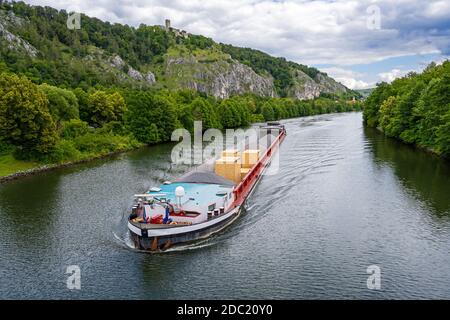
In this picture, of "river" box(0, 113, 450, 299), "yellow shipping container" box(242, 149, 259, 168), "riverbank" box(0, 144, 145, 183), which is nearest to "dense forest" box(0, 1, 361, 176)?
"riverbank" box(0, 144, 145, 183)

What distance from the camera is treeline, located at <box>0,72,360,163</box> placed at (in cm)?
5809

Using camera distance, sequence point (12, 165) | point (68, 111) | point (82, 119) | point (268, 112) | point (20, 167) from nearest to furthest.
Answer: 1. point (20, 167)
2. point (12, 165)
3. point (68, 111)
4. point (82, 119)
5. point (268, 112)

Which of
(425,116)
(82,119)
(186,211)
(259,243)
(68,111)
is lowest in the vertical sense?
(259,243)

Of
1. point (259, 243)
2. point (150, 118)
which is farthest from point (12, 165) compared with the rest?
point (259, 243)

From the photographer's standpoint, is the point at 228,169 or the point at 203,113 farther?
the point at 203,113

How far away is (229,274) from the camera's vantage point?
85.4ft

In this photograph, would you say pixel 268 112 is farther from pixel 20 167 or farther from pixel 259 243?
pixel 259 243

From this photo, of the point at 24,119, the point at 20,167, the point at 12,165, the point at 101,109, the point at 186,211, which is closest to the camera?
the point at 186,211

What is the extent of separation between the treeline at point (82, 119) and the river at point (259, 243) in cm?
893

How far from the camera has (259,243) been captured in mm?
30812

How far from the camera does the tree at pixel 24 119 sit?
5703 cm

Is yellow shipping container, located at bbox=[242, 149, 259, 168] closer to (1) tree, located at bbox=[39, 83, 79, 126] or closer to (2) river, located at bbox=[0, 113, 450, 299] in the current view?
(2) river, located at bbox=[0, 113, 450, 299]

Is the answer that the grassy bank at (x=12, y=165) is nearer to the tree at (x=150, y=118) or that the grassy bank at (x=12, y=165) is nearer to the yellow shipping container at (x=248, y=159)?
the yellow shipping container at (x=248, y=159)

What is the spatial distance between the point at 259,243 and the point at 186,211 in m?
6.20
